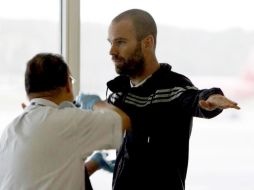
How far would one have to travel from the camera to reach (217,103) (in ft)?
4.13

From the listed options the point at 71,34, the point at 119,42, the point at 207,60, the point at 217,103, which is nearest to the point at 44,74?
the point at 119,42

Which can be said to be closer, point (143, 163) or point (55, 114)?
point (55, 114)

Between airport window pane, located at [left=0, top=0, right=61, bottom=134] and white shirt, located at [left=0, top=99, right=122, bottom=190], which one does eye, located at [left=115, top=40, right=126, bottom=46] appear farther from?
airport window pane, located at [left=0, top=0, right=61, bottom=134]

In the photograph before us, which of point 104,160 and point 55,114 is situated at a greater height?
point 55,114

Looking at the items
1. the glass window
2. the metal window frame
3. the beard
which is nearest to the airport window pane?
the metal window frame

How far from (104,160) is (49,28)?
0.82 metres

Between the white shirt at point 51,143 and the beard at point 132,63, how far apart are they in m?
0.30

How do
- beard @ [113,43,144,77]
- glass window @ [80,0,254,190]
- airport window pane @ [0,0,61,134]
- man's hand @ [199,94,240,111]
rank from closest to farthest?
man's hand @ [199,94,240,111] < beard @ [113,43,144,77] < airport window pane @ [0,0,61,134] < glass window @ [80,0,254,190]

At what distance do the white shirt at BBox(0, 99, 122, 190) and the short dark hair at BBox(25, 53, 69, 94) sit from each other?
4cm

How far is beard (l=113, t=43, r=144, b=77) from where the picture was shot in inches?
61.5

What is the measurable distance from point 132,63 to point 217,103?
0.41 metres

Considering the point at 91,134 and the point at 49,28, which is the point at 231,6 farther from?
the point at 91,134

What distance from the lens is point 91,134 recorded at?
129 centimetres

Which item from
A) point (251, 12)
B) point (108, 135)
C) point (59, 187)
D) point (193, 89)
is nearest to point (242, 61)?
point (251, 12)
